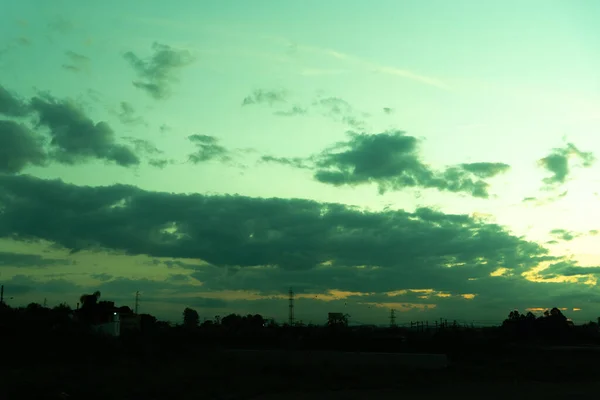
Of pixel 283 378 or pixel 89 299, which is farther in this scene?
pixel 89 299

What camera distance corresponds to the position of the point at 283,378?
44000mm

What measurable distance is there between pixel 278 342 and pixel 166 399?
5578 centimetres

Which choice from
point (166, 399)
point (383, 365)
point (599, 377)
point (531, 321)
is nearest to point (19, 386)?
point (166, 399)

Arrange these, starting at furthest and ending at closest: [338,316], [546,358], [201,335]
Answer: [338,316] → [201,335] → [546,358]

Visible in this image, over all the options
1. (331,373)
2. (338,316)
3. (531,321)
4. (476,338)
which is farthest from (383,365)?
(531,321)

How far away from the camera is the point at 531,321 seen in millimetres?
107750

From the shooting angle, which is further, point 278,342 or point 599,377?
point 278,342

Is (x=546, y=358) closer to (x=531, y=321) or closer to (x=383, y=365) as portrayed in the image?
(x=383, y=365)

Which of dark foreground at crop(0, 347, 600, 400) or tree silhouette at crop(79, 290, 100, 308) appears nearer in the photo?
dark foreground at crop(0, 347, 600, 400)

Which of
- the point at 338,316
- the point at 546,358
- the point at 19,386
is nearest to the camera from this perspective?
the point at 19,386

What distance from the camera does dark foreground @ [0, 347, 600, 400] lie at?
32.6 metres

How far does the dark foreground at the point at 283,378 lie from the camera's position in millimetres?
32562

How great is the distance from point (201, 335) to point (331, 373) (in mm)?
38609

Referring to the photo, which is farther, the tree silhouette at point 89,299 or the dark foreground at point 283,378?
the tree silhouette at point 89,299
